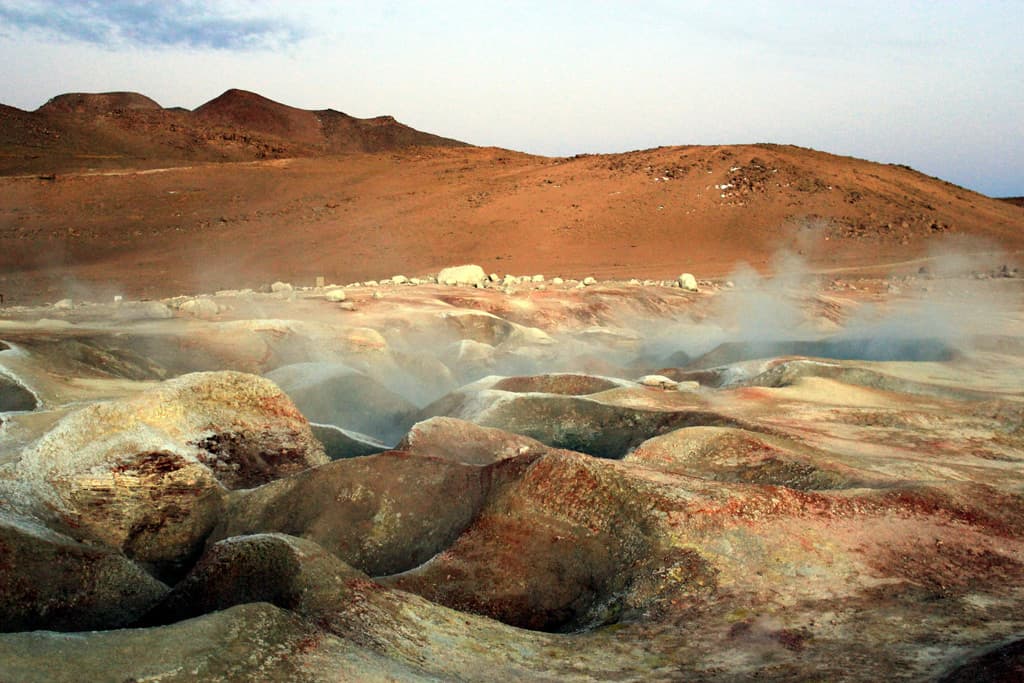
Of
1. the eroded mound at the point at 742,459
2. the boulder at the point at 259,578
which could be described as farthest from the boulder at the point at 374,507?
the eroded mound at the point at 742,459

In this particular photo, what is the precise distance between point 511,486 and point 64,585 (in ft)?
6.64

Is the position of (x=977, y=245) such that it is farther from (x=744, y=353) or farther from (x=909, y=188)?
(x=744, y=353)

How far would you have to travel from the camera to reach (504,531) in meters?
4.56

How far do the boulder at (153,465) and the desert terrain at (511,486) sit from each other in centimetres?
2

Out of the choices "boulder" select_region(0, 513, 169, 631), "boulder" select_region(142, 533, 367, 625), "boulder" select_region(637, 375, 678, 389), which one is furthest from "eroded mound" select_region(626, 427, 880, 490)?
"boulder" select_region(0, 513, 169, 631)

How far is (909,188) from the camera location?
114ft

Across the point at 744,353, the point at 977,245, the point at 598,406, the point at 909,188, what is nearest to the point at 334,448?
the point at 598,406

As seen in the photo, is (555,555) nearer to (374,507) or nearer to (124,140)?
(374,507)

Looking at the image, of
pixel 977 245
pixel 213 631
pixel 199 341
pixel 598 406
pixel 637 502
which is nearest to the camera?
pixel 213 631

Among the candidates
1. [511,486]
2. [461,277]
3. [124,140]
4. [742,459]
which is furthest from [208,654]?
[124,140]

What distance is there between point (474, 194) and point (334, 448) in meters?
28.6

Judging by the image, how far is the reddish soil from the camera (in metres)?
26.0

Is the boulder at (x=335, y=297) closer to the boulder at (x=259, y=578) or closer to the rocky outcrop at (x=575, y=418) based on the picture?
the rocky outcrop at (x=575, y=418)

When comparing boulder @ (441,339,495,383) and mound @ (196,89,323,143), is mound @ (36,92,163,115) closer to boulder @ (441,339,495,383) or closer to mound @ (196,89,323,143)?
mound @ (196,89,323,143)
